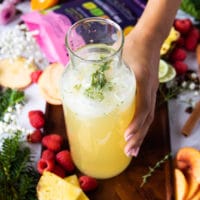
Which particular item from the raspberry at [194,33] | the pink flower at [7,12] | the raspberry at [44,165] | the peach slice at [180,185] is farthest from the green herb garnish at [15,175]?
the raspberry at [194,33]

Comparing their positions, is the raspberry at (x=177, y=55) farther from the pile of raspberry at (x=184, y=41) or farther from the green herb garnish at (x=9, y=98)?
the green herb garnish at (x=9, y=98)

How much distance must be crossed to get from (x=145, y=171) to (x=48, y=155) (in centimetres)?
20

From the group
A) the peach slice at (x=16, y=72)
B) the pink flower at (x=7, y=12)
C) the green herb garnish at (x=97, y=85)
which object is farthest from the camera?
the pink flower at (x=7, y=12)

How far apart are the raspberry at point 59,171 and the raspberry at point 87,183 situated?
0.04m

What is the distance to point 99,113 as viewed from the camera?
821 millimetres

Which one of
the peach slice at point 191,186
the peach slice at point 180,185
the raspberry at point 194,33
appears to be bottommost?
the peach slice at point 191,186

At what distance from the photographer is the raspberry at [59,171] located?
96 cm

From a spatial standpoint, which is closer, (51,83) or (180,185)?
(180,185)

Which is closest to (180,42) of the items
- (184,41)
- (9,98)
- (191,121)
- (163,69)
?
(184,41)

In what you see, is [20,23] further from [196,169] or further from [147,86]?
[196,169]

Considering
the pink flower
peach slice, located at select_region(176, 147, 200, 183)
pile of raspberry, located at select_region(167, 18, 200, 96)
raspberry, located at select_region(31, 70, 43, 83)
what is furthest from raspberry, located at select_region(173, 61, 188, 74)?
the pink flower

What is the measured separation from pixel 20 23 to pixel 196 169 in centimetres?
60

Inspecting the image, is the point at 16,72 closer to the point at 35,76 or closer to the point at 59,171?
the point at 35,76

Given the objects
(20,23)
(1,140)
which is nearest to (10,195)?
(1,140)
